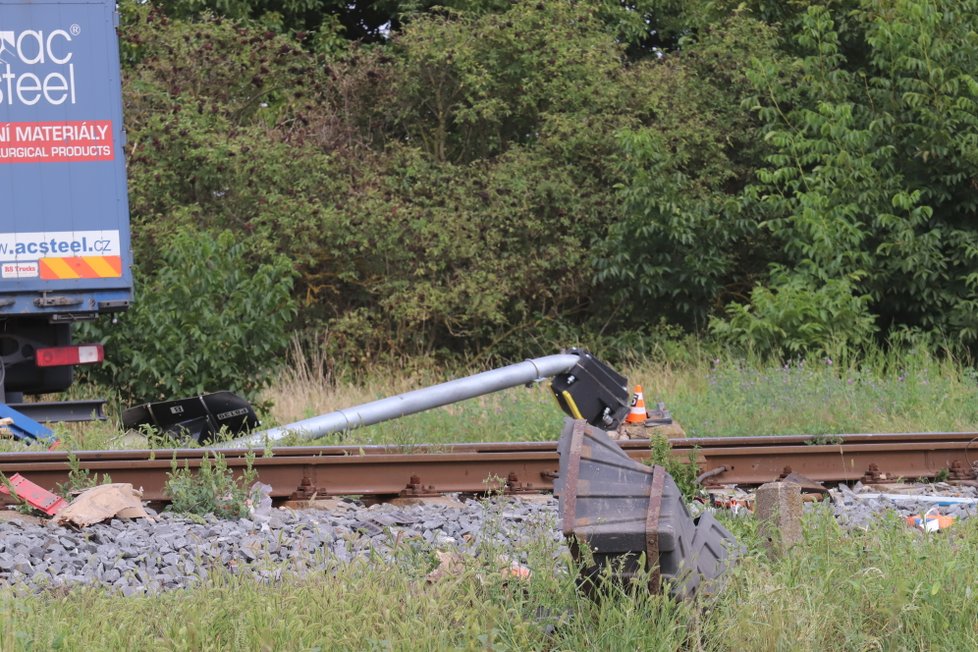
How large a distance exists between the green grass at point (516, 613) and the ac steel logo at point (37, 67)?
22.9 ft

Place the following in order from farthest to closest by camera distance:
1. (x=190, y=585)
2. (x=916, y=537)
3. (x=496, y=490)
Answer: (x=496, y=490)
(x=916, y=537)
(x=190, y=585)

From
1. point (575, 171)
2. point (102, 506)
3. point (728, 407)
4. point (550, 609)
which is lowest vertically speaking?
point (728, 407)

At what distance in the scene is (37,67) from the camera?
10.8 m

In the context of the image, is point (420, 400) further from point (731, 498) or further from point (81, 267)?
point (81, 267)

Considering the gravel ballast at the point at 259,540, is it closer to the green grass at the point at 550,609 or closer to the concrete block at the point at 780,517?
the green grass at the point at 550,609

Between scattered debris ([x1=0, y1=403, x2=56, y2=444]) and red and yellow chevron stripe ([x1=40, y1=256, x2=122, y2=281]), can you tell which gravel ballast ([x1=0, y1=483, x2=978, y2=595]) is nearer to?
scattered debris ([x1=0, y1=403, x2=56, y2=444])

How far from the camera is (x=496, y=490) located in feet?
25.5

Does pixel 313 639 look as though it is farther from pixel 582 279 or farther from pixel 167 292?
pixel 582 279

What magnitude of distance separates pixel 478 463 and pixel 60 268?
4949 mm

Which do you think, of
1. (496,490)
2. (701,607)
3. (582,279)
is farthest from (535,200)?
(701,607)

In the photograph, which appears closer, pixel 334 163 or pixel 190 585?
pixel 190 585

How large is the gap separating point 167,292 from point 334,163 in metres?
6.14

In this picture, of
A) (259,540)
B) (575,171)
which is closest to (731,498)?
(259,540)

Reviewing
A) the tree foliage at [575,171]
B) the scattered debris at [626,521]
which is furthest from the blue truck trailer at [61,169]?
the scattered debris at [626,521]
